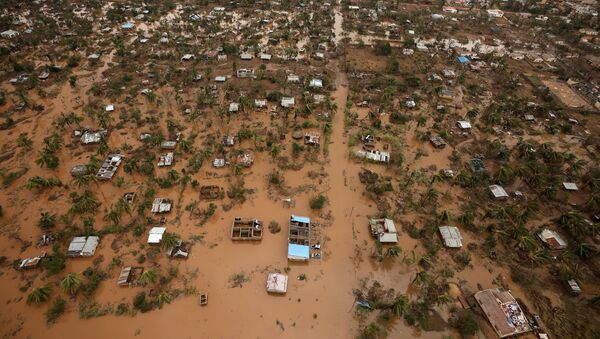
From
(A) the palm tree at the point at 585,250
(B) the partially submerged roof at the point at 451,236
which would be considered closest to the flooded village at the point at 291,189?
(B) the partially submerged roof at the point at 451,236

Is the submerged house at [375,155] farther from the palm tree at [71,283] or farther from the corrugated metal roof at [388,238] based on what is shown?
the palm tree at [71,283]

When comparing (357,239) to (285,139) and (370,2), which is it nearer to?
(285,139)

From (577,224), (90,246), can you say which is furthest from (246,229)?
(577,224)

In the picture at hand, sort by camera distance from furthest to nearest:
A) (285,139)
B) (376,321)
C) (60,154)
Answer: (285,139) → (60,154) → (376,321)

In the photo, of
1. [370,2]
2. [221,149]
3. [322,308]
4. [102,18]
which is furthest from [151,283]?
[370,2]

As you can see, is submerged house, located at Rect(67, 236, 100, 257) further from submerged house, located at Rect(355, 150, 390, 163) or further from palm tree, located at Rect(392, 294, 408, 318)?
submerged house, located at Rect(355, 150, 390, 163)

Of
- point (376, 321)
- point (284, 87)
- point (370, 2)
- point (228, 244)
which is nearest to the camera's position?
point (376, 321)

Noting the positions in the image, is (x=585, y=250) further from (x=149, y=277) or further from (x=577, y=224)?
(x=149, y=277)

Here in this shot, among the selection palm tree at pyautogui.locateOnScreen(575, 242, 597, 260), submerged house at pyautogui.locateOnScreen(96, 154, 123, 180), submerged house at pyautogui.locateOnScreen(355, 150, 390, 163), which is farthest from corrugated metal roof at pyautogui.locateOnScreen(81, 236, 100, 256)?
palm tree at pyautogui.locateOnScreen(575, 242, 597, 260)
